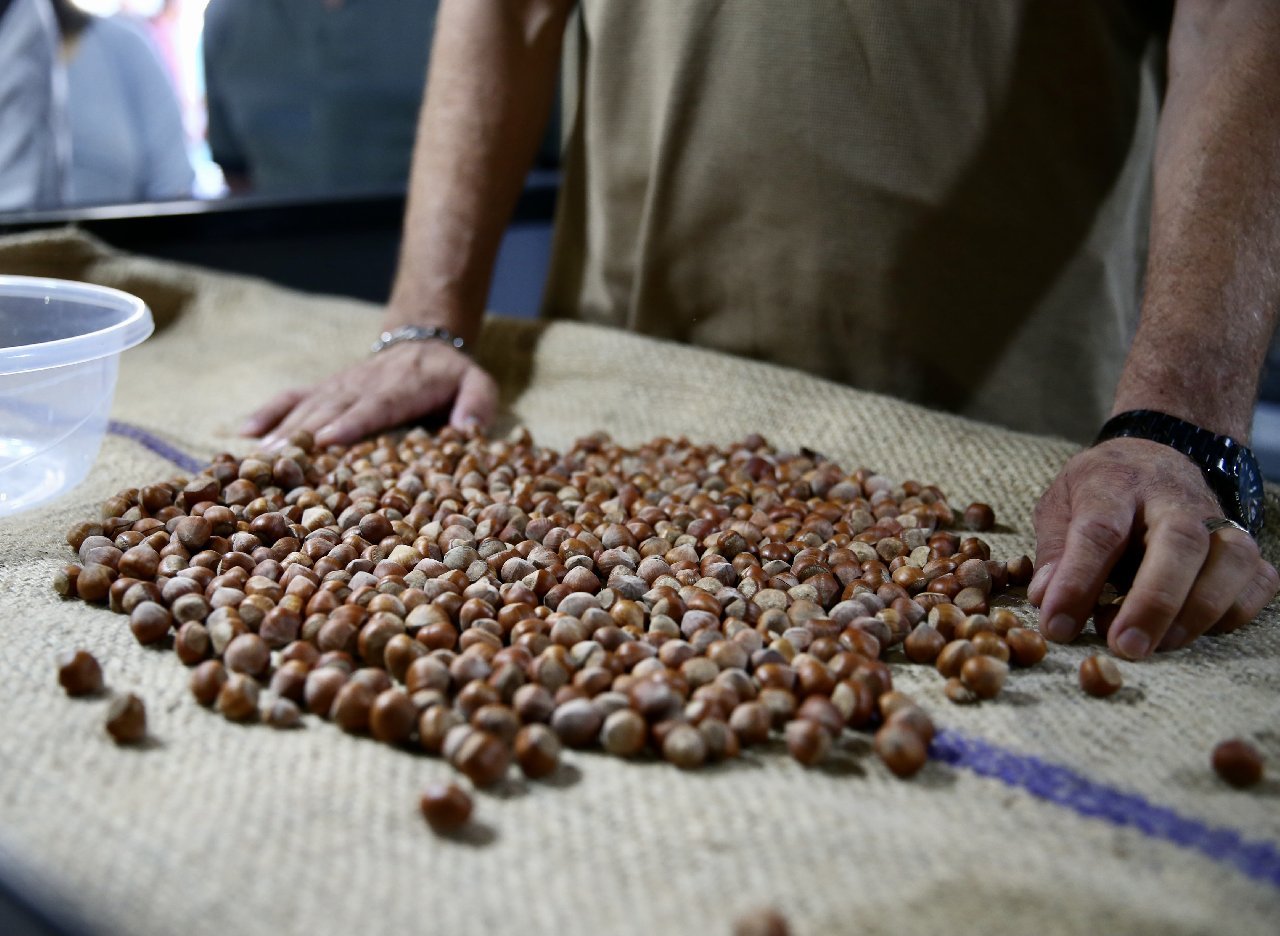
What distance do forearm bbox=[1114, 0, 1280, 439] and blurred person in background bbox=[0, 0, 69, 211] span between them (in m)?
2.28

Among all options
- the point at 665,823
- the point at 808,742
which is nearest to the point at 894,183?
the point at 808,742

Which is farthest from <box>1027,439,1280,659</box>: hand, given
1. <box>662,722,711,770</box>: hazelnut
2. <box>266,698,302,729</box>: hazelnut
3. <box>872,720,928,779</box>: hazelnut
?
<box>266,698,302,729</box>: hazelnut

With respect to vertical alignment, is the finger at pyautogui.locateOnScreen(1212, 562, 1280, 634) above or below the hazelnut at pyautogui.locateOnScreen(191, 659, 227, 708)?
above

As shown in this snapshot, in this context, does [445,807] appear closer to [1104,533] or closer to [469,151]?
[1104,533]

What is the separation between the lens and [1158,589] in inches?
34.9

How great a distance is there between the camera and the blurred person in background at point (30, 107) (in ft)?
8.47

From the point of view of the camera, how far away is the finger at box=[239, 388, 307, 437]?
147 cm

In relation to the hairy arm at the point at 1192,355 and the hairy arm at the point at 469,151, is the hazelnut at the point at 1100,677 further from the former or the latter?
the hairy arm at the point at 469,151

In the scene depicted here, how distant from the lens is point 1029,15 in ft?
4.80

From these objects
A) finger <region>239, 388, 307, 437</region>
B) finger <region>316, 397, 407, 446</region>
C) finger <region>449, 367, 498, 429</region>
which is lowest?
finger <region>239, 388, 307, 437</region>

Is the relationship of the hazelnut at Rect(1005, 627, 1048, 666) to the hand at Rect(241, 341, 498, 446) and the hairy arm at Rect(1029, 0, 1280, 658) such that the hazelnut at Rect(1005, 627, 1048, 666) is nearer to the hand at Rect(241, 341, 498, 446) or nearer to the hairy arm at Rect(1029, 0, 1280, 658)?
the hairy arm at Rect(1029, 0, 1280, 658)

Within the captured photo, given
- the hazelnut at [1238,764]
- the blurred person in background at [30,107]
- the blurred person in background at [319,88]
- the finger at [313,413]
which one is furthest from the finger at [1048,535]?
the blurred person in background at [319,88]

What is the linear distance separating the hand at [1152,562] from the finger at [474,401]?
77cm

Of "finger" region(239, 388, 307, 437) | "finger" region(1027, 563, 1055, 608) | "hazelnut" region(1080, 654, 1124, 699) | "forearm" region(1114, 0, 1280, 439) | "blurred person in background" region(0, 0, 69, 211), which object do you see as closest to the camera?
"hazelnut" region(1080, 654, 1124, 699)
